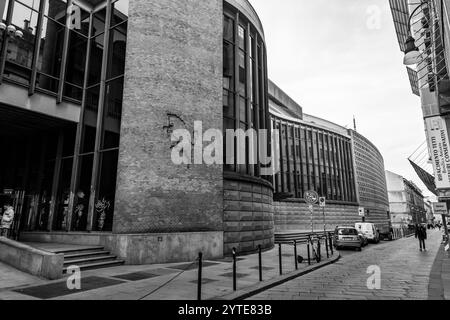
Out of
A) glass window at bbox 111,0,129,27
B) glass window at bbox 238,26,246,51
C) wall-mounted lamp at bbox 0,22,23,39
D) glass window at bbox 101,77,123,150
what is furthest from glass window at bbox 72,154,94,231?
glass window at bbox 238,26,246,51

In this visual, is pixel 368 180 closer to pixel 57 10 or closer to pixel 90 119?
pixel 90 119

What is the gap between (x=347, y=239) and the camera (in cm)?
2059

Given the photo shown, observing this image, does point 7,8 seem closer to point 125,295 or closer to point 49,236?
point 49,236

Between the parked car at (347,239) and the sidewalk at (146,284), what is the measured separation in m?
10.7

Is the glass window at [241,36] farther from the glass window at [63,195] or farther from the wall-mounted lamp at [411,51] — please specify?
the glass window at [63,195]

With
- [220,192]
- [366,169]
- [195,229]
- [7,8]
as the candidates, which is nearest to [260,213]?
[220,192]

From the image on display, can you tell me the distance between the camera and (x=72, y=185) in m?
14.6

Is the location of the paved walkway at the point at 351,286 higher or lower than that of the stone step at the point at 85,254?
lower

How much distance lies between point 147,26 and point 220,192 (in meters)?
8.71

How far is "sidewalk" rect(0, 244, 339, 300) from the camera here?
22.8 ft

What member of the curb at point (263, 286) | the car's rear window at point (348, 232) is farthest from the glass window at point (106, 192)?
the car's rear window at point (348, 232)

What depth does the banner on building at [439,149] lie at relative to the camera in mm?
10445

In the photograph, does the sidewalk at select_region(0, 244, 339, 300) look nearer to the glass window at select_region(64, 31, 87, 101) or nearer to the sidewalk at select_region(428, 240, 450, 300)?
the sidewalk at select_region(428, 240, 450, 300)
